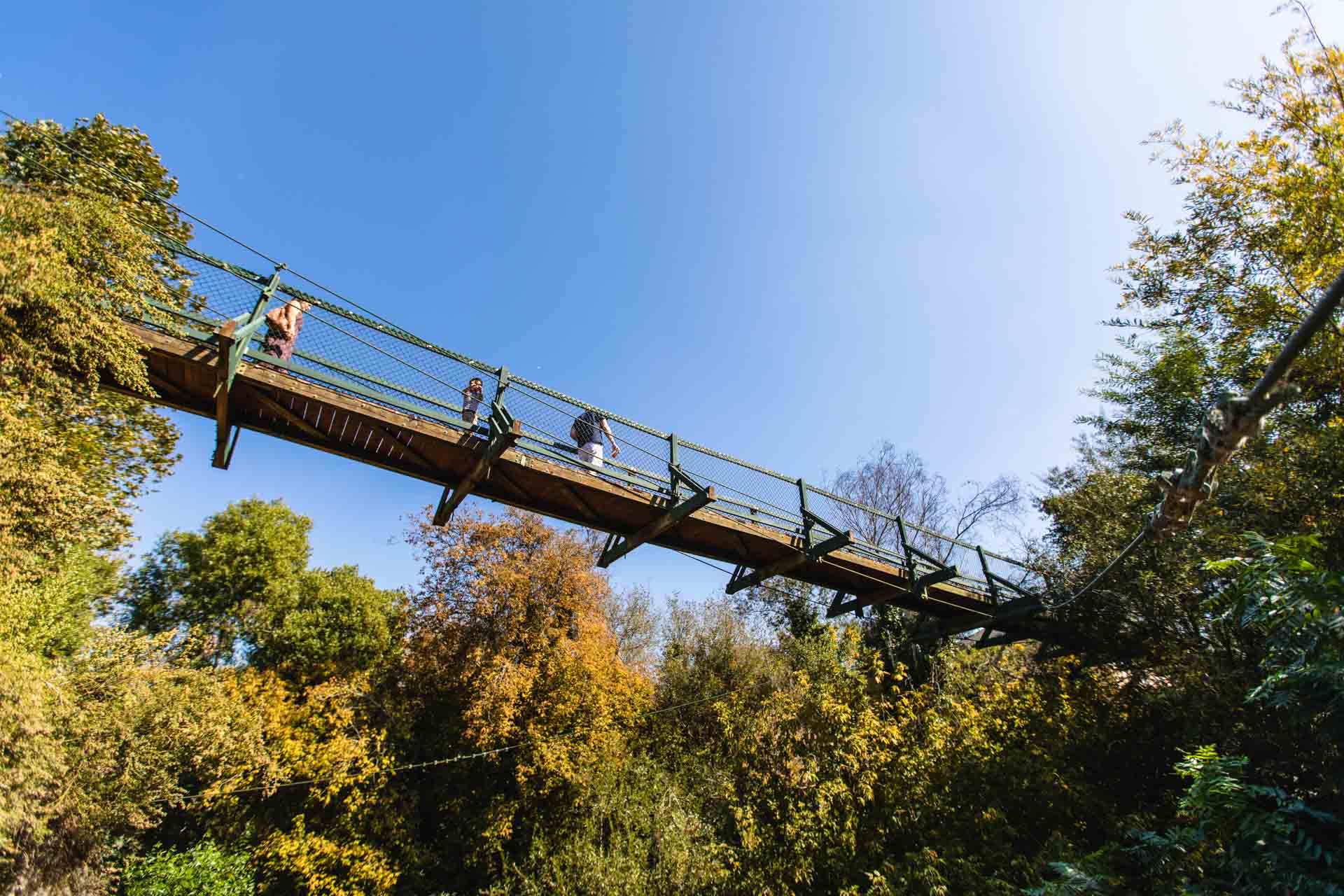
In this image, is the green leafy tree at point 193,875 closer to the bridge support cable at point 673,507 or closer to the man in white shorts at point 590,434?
the bridge support cable at point 673,507

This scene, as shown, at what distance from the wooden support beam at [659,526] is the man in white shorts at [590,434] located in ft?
3.23

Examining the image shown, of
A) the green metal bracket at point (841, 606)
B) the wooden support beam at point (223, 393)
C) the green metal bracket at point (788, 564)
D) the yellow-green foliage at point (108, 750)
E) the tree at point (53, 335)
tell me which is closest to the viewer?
the wooden support beam at point (223, 393)

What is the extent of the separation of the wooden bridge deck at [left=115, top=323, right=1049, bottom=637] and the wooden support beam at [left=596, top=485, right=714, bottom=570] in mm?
107

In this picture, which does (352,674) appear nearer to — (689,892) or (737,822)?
(689,892)

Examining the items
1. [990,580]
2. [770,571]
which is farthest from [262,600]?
[990,580]

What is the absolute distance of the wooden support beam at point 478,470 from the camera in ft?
18.8

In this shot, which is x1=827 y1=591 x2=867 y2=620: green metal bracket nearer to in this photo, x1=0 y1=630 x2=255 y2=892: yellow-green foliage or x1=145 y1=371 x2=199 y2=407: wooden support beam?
x1=145 y1=371 x2=199 y2=407: wooden support beam

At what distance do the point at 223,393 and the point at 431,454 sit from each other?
1.86 meters

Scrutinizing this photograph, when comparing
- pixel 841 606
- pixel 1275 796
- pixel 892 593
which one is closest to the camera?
pixel 1275 796

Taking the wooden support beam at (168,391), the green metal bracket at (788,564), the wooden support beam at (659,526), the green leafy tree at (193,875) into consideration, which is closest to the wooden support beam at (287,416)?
the wooden support beam at (168,391)

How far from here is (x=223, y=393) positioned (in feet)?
16.4

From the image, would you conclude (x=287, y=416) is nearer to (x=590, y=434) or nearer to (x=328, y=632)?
(x=590, y=434)

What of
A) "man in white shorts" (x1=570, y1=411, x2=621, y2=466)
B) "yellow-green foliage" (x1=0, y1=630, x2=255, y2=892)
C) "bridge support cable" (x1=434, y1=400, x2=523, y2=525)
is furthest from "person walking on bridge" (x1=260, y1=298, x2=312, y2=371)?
"yellow-green foliage" (x1=0, y1=630, x2=255, y2=892)

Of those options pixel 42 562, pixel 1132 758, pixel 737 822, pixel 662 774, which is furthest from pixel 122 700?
pixel 1132 758
